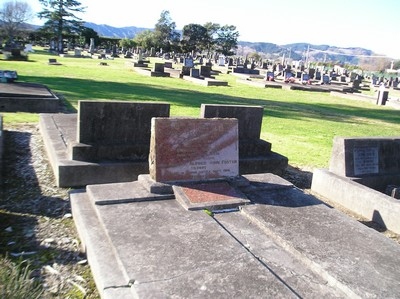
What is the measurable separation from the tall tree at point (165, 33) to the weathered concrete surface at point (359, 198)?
6906 centimetres

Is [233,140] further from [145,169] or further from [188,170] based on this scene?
[145,169]

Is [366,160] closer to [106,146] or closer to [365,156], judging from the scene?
[365,156]

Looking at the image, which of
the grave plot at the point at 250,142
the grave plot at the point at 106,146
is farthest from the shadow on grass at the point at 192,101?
the grave plot at the point at 106,146

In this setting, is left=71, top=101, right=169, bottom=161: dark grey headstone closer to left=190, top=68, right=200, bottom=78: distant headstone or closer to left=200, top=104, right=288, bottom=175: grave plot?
left=200, top=104, right=288, bottom=175: grave plot

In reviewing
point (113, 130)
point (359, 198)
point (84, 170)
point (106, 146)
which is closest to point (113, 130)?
point (113, 130)

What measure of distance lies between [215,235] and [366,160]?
3.95m

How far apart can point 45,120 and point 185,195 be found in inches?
215

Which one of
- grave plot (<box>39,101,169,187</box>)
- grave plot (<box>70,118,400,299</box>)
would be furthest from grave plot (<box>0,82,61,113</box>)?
grave plot (<box>70,118,400,299</box>)

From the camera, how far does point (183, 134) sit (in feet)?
14.9

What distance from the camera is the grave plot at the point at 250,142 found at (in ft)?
22.0

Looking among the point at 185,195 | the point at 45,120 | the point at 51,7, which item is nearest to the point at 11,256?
the point at 185,195

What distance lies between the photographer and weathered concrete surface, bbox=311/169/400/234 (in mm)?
5117

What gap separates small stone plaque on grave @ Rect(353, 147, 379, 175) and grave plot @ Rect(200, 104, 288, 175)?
133 cm

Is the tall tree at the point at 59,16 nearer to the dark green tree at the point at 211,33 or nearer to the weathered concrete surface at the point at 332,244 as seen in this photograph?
the dark green tree at the point at 211,33
